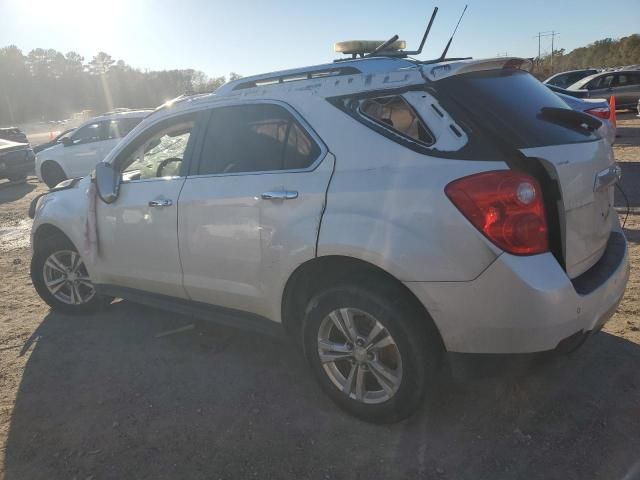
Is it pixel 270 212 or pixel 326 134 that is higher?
pixel 326 134

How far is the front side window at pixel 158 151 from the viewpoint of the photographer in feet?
11.8

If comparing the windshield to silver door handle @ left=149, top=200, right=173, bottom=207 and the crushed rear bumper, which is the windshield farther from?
the crushed rear bumper

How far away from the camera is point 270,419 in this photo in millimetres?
2928

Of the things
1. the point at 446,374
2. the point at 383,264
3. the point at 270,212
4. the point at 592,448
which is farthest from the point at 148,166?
the point at 592,448

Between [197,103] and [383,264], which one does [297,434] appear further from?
[197,103]

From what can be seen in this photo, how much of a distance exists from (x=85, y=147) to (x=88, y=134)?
1.03 ft

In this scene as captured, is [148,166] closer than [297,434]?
No

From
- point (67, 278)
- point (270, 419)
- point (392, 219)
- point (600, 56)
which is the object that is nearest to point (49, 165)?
point (67, 278)

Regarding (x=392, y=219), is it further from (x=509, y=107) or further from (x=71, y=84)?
(x=71, y=84)

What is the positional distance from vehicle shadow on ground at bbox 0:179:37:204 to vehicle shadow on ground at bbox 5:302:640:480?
10.5 metres

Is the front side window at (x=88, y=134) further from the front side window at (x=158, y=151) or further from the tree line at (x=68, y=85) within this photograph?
the tree line at (x=68, y=85)

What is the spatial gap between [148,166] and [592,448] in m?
3.20

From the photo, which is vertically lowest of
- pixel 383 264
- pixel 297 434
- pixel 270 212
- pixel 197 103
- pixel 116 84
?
pixel 297 434

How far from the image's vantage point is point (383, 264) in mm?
2426
